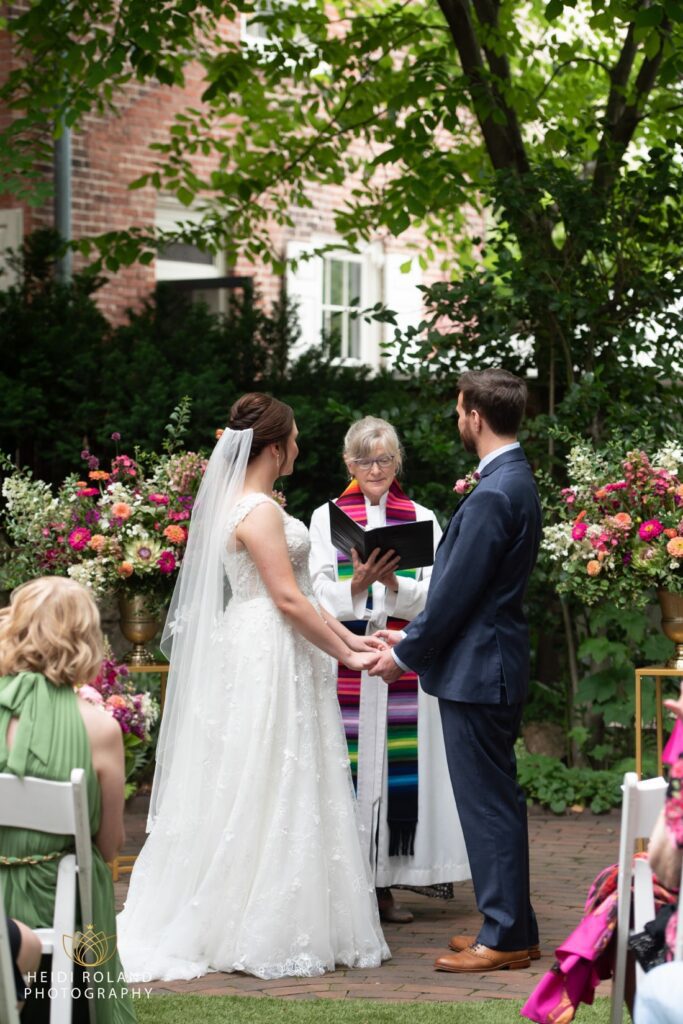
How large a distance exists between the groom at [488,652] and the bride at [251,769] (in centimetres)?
42

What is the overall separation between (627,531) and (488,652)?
1369 millimetres

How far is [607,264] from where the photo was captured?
8.72m

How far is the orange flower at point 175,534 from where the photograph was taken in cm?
596

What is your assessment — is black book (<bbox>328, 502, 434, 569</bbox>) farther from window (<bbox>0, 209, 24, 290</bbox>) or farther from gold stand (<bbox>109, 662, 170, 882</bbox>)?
window (<bbox>0, 209, 24, 290</bbox>)

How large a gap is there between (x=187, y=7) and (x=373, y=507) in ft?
10.6

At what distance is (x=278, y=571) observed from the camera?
4.94m

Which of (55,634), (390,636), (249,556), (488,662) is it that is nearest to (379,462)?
(390,636)

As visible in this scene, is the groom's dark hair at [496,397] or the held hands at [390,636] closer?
the groom's dark hair at [496,397]

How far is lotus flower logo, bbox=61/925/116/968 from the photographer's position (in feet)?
10.9

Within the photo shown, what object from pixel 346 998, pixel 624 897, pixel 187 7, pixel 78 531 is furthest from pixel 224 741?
pixel 187 7

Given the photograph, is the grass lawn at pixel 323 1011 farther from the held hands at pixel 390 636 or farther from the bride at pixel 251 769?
the held hands at pixel 390 636

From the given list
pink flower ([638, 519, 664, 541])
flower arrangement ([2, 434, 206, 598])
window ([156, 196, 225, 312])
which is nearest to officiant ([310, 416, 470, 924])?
flower arrangement ([2, 434, 206, 598])

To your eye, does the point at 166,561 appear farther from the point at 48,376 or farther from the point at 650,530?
the point at 48,376

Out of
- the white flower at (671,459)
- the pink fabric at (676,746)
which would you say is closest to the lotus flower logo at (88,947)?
the pink fabric at (676,746)
